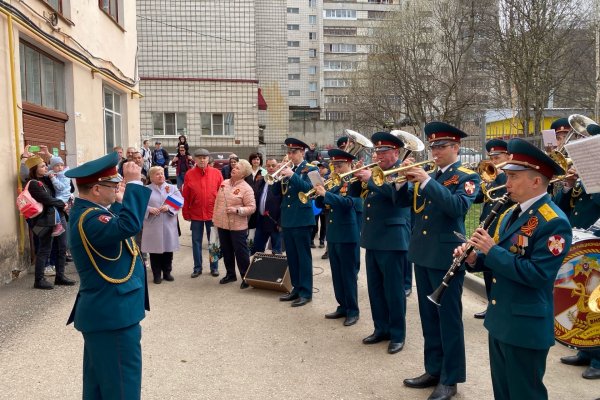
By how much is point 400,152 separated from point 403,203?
79 centimetres

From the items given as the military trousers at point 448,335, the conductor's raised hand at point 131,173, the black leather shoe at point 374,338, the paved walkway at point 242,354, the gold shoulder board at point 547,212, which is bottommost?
the paved walkway at point 242,354

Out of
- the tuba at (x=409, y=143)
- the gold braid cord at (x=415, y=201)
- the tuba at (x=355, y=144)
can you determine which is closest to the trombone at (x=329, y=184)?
the tuba at (x=355, y=144)

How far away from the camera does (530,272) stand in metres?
2.82

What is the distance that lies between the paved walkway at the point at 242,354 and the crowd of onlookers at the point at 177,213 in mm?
840

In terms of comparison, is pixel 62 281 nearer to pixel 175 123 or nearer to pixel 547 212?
pixel 547 212

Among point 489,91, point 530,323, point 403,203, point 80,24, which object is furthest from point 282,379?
point 489,91

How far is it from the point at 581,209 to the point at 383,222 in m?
2.08

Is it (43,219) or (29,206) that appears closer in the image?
(29,206)

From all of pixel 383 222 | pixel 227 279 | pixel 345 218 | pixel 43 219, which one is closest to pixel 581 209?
pixel 383 222

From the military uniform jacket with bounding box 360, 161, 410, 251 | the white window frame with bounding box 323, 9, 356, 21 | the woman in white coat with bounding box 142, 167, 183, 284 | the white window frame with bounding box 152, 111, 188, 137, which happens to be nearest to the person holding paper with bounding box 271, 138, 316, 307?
the military uniform jacket with bounding box 360, 161, 410, 251

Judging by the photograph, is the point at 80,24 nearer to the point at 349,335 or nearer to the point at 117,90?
the point at 117,90

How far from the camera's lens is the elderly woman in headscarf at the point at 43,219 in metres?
7.27

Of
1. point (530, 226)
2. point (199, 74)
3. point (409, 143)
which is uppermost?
point (199, 74)

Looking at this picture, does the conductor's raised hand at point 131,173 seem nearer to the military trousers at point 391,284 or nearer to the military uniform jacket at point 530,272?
the military uniform jacket at point 530,272
